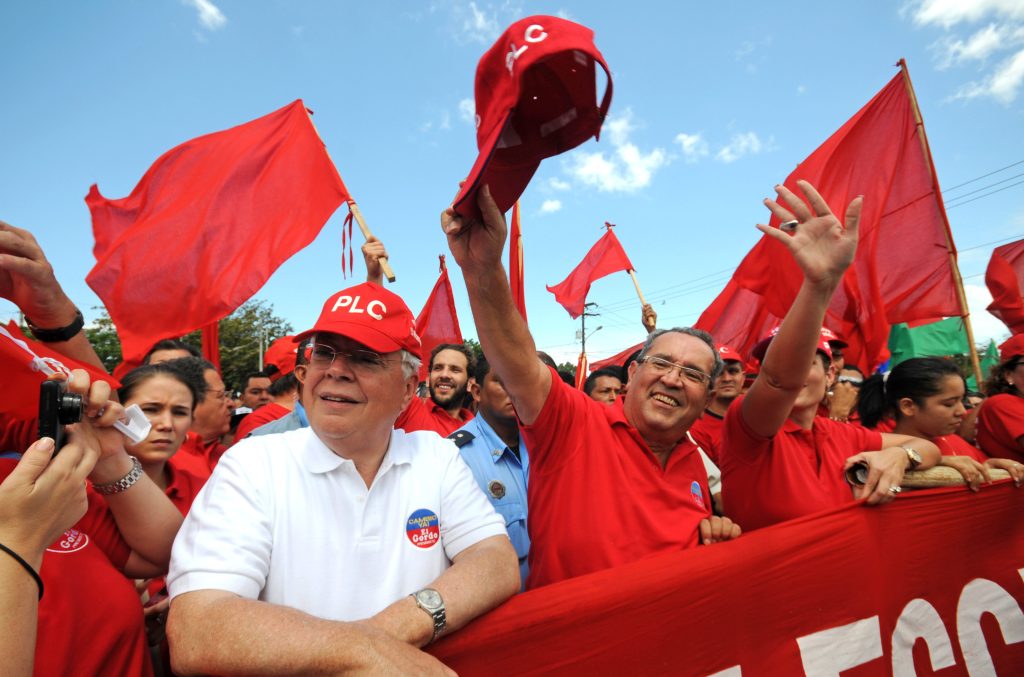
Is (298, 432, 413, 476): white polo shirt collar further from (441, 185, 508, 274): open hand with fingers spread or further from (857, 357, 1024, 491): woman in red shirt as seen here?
(857, 357, 1024, 491): woman in red shirt

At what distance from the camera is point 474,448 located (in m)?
3.02

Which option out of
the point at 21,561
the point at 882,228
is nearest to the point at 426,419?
the point at 21,561

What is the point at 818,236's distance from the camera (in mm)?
2029

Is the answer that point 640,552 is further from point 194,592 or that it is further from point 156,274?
point 156,274

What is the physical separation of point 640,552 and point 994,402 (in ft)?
10.0

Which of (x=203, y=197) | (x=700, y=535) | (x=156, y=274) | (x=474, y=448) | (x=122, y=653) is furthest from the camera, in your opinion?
(x=203, y=197)

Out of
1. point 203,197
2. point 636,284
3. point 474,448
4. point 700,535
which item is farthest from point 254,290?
point 636,284

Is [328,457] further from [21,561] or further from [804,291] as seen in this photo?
[804,291]

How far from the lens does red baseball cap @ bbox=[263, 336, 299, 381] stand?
446 cm

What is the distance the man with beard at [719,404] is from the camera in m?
3.82

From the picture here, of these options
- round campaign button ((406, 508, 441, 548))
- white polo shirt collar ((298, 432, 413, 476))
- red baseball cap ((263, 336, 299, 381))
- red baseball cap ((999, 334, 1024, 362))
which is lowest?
round campaign button ((406, 508, 441, 548))

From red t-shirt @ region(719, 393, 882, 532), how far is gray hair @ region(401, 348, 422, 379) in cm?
123

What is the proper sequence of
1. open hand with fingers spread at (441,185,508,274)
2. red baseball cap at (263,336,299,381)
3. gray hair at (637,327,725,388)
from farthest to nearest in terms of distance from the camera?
red baseball cap at (263,336,299,381), gray hair at (637,327,725,388), open hand with fingers spread at (441,185,508,274)

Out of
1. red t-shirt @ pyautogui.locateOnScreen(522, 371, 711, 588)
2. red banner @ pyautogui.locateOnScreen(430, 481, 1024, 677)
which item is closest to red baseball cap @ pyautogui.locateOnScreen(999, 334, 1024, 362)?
red banner @ pyautogui.locateOnScreen(430, 481, 1024, 677)
